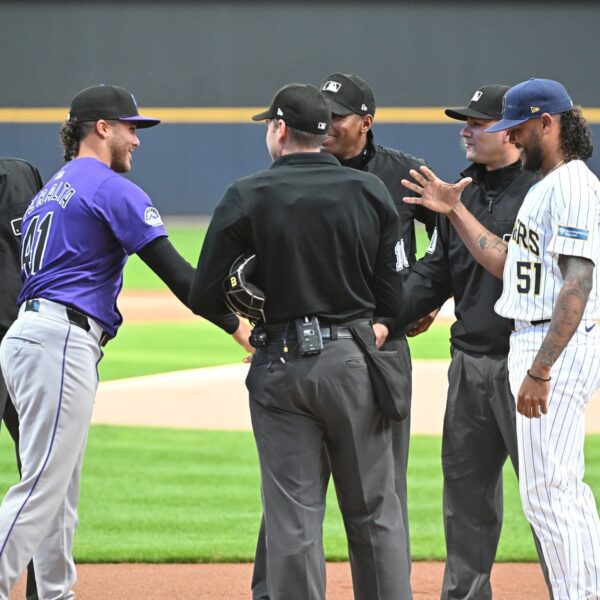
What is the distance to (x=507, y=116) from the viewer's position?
3.80 metres

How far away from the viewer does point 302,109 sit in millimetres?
3498

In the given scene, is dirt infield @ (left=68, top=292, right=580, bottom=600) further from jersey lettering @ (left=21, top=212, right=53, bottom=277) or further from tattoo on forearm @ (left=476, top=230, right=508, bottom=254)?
tattoo on forearm @ (left=476, top=230, right=508, bottom=254)

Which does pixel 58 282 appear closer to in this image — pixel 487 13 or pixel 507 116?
pixel 507 116

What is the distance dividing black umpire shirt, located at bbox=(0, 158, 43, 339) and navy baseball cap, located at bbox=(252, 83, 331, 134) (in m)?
1.53

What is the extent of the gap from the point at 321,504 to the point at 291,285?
0.74 metres

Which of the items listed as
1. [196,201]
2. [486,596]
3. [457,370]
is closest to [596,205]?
[457,370]

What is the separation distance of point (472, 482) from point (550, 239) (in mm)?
1129

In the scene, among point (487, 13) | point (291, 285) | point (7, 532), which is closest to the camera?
point (291, 285)

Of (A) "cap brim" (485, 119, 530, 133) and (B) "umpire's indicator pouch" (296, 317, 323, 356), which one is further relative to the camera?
(A) "cap brim" (485, 119, 530, 133)

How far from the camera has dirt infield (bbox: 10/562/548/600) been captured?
4.86m

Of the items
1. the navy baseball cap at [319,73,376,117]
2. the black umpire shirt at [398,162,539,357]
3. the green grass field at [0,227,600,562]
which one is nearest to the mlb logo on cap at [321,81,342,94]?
the navy baseball cap at [319,73,376,117]

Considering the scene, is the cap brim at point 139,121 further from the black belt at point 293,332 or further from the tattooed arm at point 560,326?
the tattooed arm at point 560,326

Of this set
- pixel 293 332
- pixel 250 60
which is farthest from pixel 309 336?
pixel 250 60

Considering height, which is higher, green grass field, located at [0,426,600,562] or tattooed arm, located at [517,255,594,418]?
tattooed arm, located at [517,255,594,418]
